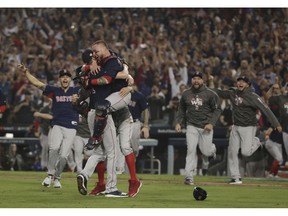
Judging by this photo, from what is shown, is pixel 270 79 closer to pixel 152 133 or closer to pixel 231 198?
pixel 152 133

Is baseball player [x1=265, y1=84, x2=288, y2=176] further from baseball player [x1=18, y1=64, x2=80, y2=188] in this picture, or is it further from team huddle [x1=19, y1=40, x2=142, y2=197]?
team huddle [x1=19, y1=40, x2=142, y2=197]

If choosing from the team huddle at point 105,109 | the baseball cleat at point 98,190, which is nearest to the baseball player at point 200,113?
the baseball cleat at point 98,190

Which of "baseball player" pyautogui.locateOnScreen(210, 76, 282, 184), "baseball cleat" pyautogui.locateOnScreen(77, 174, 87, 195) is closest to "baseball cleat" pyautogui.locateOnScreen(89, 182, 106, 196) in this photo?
"baseball cleat" pyautogui.locateOnScreen(77, 174, 87, 195)

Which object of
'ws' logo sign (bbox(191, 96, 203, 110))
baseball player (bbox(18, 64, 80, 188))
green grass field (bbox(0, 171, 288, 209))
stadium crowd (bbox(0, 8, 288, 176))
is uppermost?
stadium crowd (bbox(0, 8, 288, 176))

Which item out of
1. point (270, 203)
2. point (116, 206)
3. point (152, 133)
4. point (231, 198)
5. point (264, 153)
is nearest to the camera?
point (116, 206)

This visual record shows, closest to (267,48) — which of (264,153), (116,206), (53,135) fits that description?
(264,153)

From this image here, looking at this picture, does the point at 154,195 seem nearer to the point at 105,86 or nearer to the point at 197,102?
the point at 105,86

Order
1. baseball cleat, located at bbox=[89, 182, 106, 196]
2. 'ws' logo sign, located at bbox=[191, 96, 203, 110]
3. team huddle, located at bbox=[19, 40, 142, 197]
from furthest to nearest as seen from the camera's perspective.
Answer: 'ws' logo sign, located at bbox=[191, 96, 203, 110] → baseball cleat, located at bbox=[89, 182, 106, 196] → team huddle, located at bbox=[19, 40, 142, 197]
